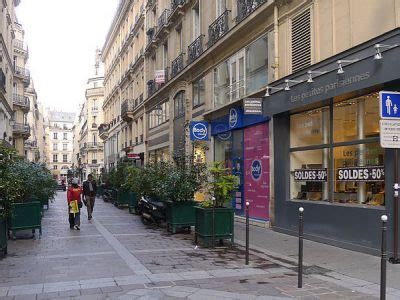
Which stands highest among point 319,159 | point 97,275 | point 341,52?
point 341,52

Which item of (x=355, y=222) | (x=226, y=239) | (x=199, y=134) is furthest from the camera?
(x=199, y=134)

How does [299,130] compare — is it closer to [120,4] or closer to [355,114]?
[355,114]

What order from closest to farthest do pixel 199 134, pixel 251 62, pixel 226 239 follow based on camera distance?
1. pixel 226 239
2. pixel 251 62
3. pixel 199 134

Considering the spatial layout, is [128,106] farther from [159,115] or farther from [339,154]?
[339,154]

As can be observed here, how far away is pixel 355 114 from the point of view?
35.4 ft

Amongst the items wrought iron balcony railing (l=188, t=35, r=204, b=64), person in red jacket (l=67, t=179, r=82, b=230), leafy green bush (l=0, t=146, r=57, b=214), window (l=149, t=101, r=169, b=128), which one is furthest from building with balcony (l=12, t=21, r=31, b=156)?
leafy green bush (l=0, t=146, r=57, b=214)

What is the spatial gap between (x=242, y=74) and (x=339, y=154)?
659cm

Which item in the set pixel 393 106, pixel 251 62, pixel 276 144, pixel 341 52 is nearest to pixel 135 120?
pixel 251 62

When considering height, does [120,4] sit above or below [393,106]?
above

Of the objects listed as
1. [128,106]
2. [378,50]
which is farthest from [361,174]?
[128,106]

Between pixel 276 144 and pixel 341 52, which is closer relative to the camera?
pixel 341 52

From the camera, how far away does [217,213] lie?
10781mm

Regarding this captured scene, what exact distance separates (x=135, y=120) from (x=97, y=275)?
102 feet

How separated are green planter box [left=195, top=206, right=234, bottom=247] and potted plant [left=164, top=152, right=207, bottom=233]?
2.07 meters
